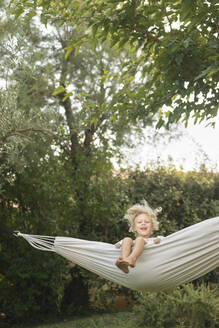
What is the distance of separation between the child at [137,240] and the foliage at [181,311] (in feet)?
4.48

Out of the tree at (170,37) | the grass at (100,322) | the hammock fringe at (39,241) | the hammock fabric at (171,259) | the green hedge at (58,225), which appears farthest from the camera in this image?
the green hedge at (58,225)

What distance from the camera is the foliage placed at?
3.58 metres

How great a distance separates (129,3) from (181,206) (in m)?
3.03

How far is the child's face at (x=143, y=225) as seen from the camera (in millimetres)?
2568

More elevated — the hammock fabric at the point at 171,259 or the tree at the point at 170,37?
the tree at the point at 170,37

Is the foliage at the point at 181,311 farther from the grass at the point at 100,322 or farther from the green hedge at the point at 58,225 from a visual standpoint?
the green hedge at the point at 58,225

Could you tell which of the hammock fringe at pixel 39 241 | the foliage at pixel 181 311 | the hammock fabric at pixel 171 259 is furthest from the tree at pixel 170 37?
the foliage at pixel 181 311

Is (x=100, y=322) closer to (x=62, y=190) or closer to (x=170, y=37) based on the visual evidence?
(x=62, y=190)

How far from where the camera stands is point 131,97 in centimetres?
307

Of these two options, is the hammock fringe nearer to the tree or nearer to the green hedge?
the tree

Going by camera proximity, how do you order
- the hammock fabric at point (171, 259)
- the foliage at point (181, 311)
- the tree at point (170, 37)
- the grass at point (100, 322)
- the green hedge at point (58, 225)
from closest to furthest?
1. the hammock fabric at point (171, 259)
2. the tree at point (170, 37)
3. the foliage at point (181, 311)
4. the grass at point (100, 322)
5. the green hedge at point (58, 225)

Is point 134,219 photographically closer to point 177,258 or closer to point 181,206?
point 177,258

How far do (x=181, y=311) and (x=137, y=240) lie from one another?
1.83 meters

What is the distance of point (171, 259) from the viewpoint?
6.95 ft
